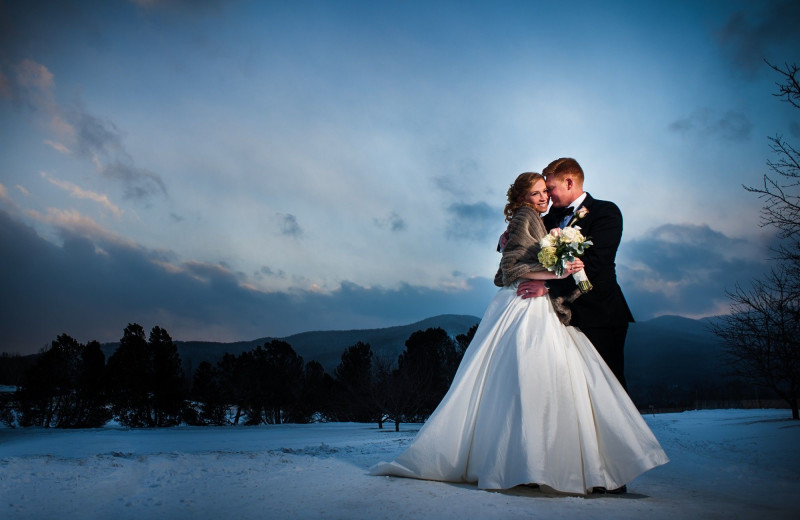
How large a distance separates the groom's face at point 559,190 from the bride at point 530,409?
77mm

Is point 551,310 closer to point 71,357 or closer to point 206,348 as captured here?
point 71,357

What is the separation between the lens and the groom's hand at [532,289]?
4.51 meters

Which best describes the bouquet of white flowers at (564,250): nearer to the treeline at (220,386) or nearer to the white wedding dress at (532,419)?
the white wedding dress at (532,419)

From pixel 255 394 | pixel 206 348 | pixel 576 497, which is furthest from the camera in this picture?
pixel 206 348

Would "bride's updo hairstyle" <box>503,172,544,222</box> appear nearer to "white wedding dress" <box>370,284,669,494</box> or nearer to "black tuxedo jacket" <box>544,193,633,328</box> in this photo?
"black tuxedo jacket" <box>544,193,633,328</box>

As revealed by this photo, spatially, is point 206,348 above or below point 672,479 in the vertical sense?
above

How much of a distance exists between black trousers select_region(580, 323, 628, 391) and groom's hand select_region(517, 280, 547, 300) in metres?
0.51

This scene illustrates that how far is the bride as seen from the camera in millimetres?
3812

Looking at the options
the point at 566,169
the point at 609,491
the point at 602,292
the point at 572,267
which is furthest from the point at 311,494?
the point at 566,169

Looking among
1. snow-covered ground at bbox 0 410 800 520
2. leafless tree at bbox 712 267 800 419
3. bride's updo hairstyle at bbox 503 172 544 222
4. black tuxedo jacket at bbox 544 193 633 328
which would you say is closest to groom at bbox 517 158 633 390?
black tuxedo jacket at bbox 544 193 633 328

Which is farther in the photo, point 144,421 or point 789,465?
point 144,421

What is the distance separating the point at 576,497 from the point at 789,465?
4.96m

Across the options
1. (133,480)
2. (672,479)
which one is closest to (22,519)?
(133,480)

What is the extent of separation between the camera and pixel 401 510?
3102 mm
